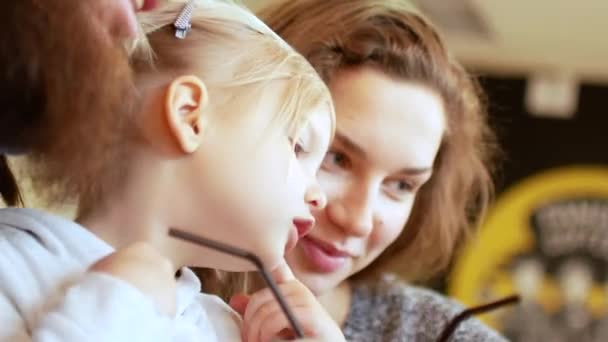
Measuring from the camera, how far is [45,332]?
0.58m

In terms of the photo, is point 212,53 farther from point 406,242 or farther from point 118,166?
point 406,242

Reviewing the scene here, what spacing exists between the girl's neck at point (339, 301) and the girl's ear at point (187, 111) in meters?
0.63

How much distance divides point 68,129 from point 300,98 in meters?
0.22

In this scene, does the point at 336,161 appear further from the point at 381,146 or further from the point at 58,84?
the point at 58,84

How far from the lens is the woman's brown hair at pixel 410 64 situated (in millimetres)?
1165

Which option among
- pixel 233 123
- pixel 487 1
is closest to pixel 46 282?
pixel 233 123

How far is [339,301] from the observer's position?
4.53 feet

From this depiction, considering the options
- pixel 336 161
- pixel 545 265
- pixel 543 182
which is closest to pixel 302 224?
→ pixel 336 161

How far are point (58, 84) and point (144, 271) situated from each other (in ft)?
0.40

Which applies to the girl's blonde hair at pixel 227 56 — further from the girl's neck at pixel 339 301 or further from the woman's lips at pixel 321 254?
the girl's neck at pixel 339 301

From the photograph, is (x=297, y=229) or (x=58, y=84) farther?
(x=297, y=229)

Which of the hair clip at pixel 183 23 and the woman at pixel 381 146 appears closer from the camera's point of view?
the hair clip at pixel 183 23

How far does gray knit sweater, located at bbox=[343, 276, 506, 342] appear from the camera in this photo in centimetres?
129

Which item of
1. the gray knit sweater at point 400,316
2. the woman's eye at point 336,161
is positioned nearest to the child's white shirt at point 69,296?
the woman's eye at point 336,161
